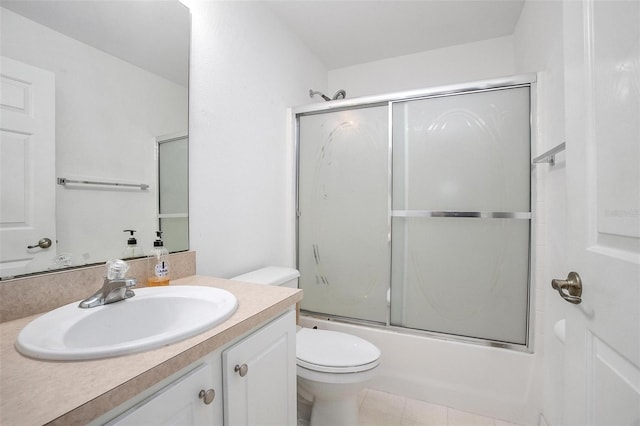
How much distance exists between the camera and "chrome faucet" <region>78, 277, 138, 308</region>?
810 mm

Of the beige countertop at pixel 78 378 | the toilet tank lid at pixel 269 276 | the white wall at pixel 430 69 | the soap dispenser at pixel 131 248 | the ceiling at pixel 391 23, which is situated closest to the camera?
the beige countertop at pixel 78 378

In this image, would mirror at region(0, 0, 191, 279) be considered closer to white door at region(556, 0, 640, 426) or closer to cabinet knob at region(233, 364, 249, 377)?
cabinet knob at region(233, 364, 249, 377)

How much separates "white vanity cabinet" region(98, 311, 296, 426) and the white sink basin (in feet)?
0.29

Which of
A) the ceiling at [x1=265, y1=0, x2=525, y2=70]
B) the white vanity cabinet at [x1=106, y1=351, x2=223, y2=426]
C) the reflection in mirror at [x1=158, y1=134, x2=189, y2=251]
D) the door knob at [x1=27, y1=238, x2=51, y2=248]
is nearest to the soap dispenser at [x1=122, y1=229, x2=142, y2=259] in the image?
the reflection in mirror at [x1=158, y1=134, x2=189, y2=251]

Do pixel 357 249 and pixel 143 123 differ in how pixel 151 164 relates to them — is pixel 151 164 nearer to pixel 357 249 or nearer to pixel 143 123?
pixel 143 123

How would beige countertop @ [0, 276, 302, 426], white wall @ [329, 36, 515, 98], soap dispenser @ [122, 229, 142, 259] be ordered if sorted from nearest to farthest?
beige countertop @ [0, 276, 302, 426] → soap dispenser @ [122, 229, 142, 259] → white wall @ [329, 36, 515, 98]

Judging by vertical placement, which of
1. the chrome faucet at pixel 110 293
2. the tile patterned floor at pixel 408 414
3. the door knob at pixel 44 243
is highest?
the door knob at pixel 44 243

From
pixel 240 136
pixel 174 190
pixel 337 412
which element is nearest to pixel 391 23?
pixel 240 136

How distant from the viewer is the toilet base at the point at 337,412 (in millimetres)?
1391

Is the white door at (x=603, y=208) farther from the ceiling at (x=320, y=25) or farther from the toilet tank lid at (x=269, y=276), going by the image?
the ceiling at (x=320, y=25)

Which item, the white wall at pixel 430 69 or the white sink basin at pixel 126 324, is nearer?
the white sink basin at pixel 126 324

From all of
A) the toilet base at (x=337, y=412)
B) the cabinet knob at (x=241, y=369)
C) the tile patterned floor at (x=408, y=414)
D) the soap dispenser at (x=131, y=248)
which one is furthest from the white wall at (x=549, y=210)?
the soap dispenser at (x=131, y=248)

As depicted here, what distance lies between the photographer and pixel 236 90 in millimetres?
1606

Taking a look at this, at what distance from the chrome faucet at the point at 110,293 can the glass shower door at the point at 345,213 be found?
1.34 metres
